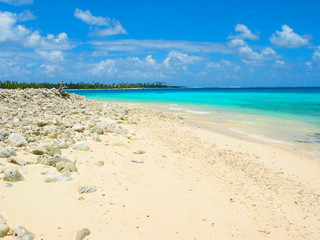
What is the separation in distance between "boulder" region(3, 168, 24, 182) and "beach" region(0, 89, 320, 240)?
3 cm

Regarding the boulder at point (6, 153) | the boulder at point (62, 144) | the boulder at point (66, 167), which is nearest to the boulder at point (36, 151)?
the boulder at point (6, 153)

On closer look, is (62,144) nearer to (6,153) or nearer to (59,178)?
(6,153)

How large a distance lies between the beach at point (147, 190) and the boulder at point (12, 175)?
0.03 metres

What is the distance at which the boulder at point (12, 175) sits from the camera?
4070 millimetres

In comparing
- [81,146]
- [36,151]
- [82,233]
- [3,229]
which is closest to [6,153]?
[36,151]

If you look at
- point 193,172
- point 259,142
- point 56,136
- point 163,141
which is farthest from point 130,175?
point 259,142

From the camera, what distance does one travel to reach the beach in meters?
3.51

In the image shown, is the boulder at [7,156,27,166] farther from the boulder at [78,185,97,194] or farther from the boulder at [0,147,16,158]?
the boulder at [78,185,97,194]

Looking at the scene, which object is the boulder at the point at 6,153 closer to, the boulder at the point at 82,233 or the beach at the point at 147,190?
the beach at the point at 147,190

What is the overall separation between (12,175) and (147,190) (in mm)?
2255

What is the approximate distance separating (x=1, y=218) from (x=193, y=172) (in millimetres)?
3964

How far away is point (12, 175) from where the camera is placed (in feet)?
13.5

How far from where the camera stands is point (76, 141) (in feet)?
23.0

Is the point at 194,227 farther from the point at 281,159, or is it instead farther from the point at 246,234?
the point at 281,159
